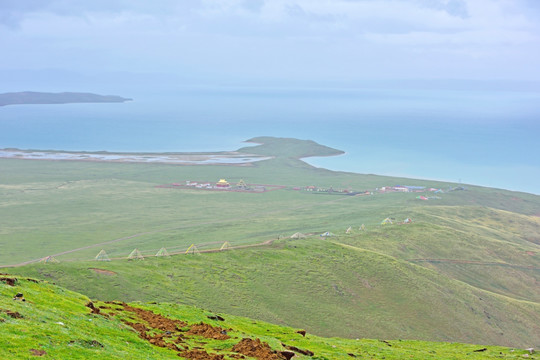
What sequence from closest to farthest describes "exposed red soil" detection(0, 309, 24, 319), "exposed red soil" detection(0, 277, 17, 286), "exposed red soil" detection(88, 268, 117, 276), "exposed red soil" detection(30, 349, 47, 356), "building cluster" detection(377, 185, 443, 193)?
"exposed red soil" detection(30, 349, 47, 356) < "exposed red soil" detection(0, 309, 24, 319) < "exposed red soil" detection(0, 277, 17, 286) < "exposed red soil" detection(88, 268, 117, 276) < "building cluster" detection(377, 185, 443, 193)

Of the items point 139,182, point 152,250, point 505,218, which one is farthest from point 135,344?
point 139,182

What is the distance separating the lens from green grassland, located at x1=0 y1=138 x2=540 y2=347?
59.6 meters

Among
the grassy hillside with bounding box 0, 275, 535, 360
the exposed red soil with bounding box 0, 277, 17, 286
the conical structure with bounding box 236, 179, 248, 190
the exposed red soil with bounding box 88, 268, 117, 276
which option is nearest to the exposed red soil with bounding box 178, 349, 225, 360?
the grassy hillside with bounding box 0, 275, 535, 360

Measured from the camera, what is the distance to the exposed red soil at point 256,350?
1137 inches

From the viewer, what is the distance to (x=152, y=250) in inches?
3529

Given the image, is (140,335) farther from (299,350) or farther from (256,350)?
(299,350)

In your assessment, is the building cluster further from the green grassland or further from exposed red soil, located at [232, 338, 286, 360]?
exposed red soil, located at [232, 338, 286, 360]

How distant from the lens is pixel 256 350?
29578 millimetres

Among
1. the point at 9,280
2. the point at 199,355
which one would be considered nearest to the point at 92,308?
the point at 9,280

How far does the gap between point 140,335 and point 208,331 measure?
527 cm

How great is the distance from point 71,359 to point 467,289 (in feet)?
206

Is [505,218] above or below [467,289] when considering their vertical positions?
above

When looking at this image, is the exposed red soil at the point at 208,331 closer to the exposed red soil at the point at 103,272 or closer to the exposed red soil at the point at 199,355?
the exposed red soil at the point at 199,355

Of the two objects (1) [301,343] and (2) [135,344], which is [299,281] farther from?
(2) [135,344]
